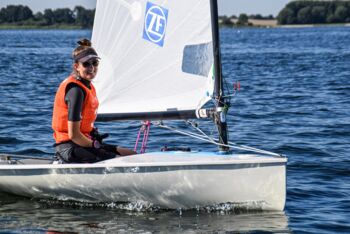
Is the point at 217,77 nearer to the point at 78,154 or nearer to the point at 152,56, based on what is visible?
the point at 152,56

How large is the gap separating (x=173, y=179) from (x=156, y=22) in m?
1.77

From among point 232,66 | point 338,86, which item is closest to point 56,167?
point 338,86

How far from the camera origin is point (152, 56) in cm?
874

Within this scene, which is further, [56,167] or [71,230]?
[56,167]

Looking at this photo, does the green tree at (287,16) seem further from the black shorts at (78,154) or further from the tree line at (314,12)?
the black shorts at (78,154)

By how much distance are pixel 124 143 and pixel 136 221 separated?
4.81 meters

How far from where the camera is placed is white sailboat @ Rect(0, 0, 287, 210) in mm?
7828

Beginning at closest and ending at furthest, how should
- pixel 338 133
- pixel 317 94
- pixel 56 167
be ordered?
1. pixel 56 167
2. pixel 338 133
3. pixel 317 94

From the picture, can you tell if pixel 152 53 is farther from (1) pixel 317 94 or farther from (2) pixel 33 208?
(1) pixel 317 94

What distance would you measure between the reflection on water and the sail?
44.3 inches

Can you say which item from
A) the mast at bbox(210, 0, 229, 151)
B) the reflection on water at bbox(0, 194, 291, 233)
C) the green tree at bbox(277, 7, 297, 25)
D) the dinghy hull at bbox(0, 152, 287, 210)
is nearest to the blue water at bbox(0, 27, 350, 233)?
the reflection on water at bbox(0, 194, 291, 233)

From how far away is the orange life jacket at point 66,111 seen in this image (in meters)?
7.92

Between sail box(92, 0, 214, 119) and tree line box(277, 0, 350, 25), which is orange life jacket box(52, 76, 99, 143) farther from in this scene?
tree line box(277, 0, 350, 25)

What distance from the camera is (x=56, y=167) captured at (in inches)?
319
